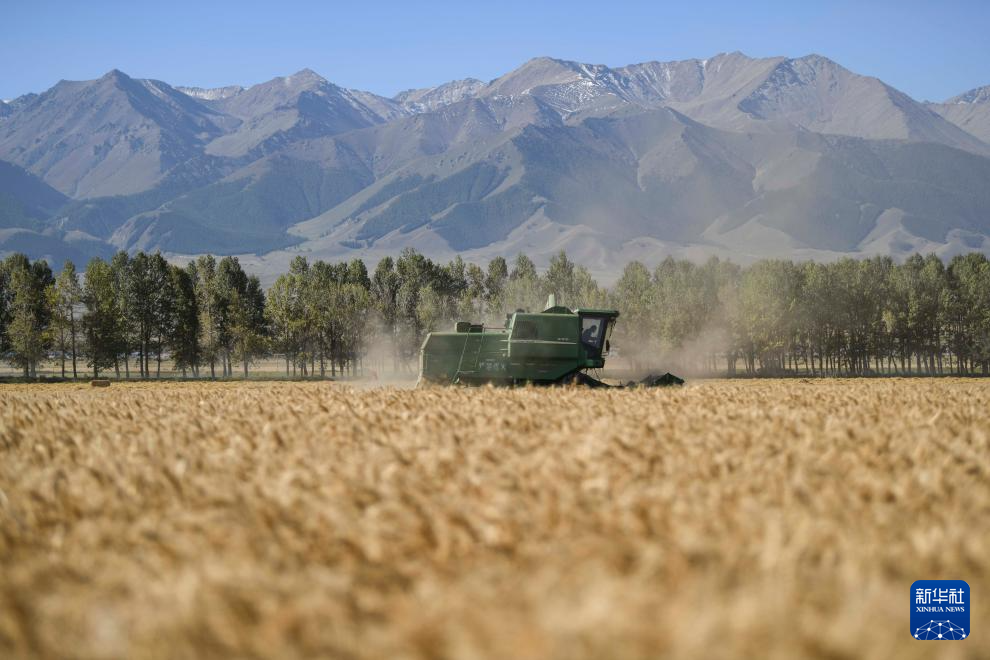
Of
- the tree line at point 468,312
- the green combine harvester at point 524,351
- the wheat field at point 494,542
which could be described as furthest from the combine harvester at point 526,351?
the tree line at point 468,312

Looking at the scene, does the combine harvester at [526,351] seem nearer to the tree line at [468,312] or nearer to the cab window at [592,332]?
the cab window at [592,332]

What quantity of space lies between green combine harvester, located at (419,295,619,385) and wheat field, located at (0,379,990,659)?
14.5 m

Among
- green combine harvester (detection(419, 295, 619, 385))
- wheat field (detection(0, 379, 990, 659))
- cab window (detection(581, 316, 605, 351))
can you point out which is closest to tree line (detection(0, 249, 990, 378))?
green combine harvester (detection(419, 295, 619, 385))

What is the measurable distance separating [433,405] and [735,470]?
25.6 feet

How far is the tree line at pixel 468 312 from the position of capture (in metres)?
98.2

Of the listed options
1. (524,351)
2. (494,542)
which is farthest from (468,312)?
A: (494,542)

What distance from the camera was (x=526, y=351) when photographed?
2520 centimetres

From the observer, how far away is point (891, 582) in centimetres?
496

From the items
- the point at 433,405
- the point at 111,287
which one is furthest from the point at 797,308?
the point at 433,405

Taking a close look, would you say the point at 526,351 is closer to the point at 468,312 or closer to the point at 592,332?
the point at 592,332

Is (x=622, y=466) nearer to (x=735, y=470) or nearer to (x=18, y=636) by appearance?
(x=735, y=470)

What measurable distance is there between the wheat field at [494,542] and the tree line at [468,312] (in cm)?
9557

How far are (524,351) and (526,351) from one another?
0.20 ft

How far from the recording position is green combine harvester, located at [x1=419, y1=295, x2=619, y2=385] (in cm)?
2533
